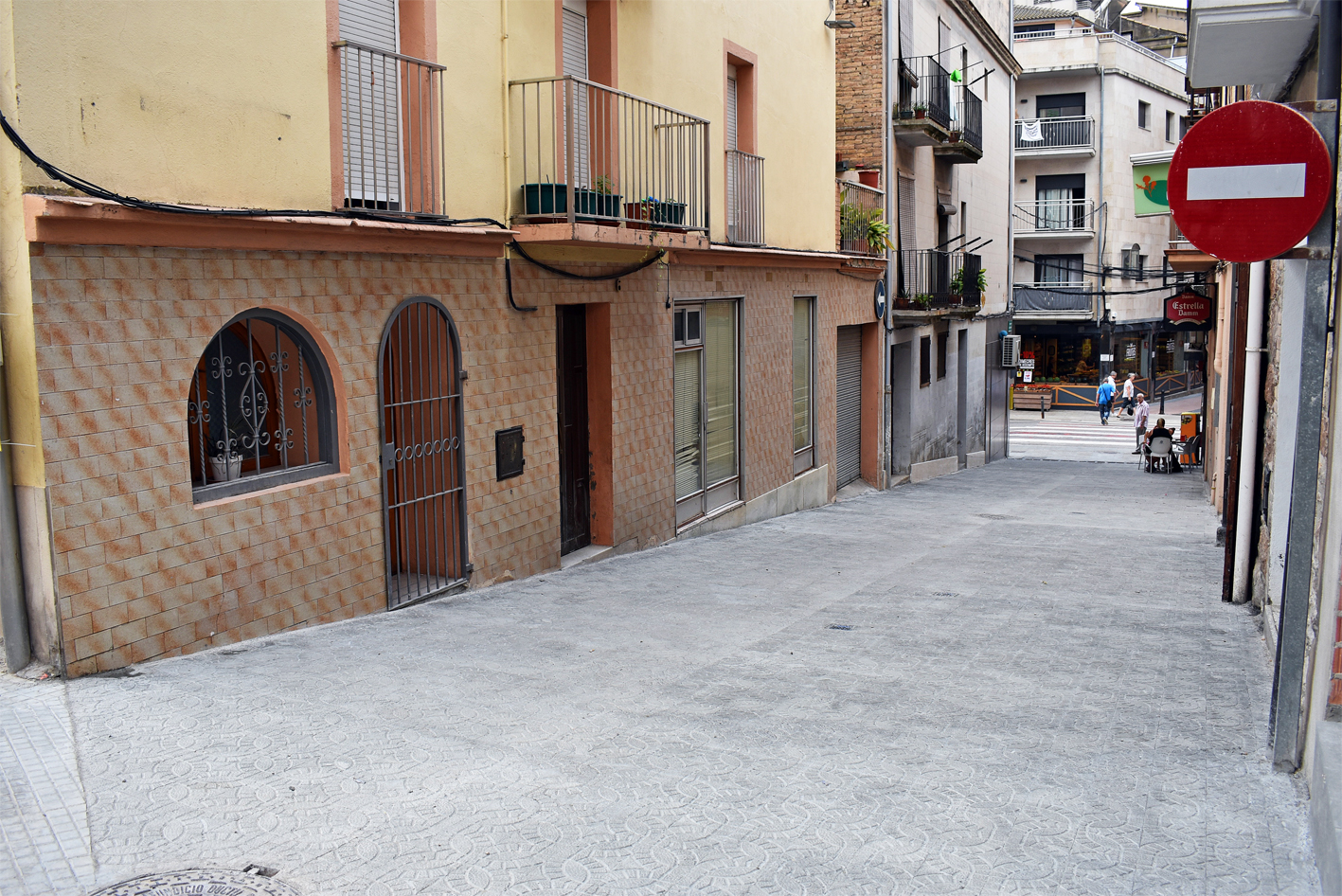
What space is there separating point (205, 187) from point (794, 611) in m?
4.94

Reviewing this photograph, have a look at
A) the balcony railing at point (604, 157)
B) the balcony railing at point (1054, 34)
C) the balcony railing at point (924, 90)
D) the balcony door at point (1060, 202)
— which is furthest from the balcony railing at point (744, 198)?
the balcony door at point (1060, 202)

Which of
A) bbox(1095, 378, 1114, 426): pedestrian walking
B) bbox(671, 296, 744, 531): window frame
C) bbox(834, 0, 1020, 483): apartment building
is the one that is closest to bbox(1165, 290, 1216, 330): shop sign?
bbox(834, 0, 1020, 483): apartment building

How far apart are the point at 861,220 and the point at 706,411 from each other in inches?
279

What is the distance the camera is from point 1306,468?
4.61 meters

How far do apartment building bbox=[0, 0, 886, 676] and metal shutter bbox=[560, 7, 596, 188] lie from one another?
5 centimetres

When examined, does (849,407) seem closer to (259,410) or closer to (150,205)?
(259,410)

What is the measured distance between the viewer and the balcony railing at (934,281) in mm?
21547

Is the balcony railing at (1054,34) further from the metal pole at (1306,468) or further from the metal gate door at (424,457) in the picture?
the metal pole at (1306,468)

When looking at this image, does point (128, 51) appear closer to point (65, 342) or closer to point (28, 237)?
point (28, 237)

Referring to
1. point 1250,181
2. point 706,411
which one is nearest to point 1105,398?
point 706,411

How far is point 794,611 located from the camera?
8531mm

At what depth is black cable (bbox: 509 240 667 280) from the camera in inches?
385

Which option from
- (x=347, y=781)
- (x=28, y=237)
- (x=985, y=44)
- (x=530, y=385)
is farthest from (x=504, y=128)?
(x=985, y=44)

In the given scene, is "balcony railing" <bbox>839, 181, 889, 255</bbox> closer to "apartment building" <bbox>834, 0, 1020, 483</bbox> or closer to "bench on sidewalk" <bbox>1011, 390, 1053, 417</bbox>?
"apartment building" <bbox>834, 0, 1020, 483</bbox>
